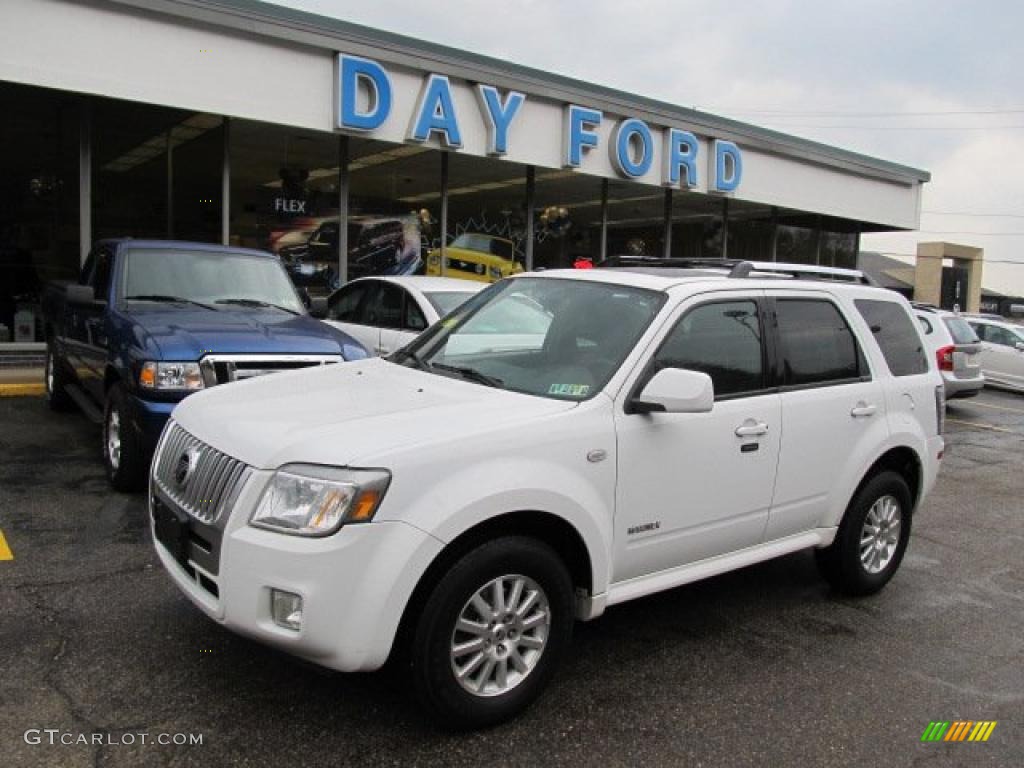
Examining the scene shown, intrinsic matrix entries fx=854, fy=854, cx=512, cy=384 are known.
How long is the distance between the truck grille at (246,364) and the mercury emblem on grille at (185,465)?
2.07m

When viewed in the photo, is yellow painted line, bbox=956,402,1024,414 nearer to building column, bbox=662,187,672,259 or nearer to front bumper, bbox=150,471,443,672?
building column, bbox=662,187,672,259

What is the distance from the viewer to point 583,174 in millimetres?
15531

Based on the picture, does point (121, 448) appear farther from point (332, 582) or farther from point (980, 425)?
point (980, 425)

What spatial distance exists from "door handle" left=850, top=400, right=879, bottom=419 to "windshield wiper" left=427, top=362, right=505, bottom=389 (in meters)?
2.05

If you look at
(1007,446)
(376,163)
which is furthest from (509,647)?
(376,163)

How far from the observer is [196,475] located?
3316 mm

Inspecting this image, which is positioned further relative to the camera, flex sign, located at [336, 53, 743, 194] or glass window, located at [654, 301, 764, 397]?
flex sign, located at [336, 53, 743, 194]

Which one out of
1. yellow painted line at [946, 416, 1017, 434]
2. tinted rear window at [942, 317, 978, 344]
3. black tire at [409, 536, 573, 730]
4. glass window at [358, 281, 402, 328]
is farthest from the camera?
tinted rear window at [942, 317, 978, 344]

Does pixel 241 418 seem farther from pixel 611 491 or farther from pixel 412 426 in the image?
pixel 611 491

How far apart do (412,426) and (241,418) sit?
75 cm

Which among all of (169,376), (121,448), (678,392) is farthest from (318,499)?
(121,448)

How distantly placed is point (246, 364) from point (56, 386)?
3891 mm

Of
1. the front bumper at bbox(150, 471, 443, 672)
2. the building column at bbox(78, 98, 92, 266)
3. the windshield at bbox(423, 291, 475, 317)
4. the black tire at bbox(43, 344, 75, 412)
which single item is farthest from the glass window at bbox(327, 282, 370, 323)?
the front bumper at bbox(150, 471, 443, 672)

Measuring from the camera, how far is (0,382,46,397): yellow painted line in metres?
9.52
